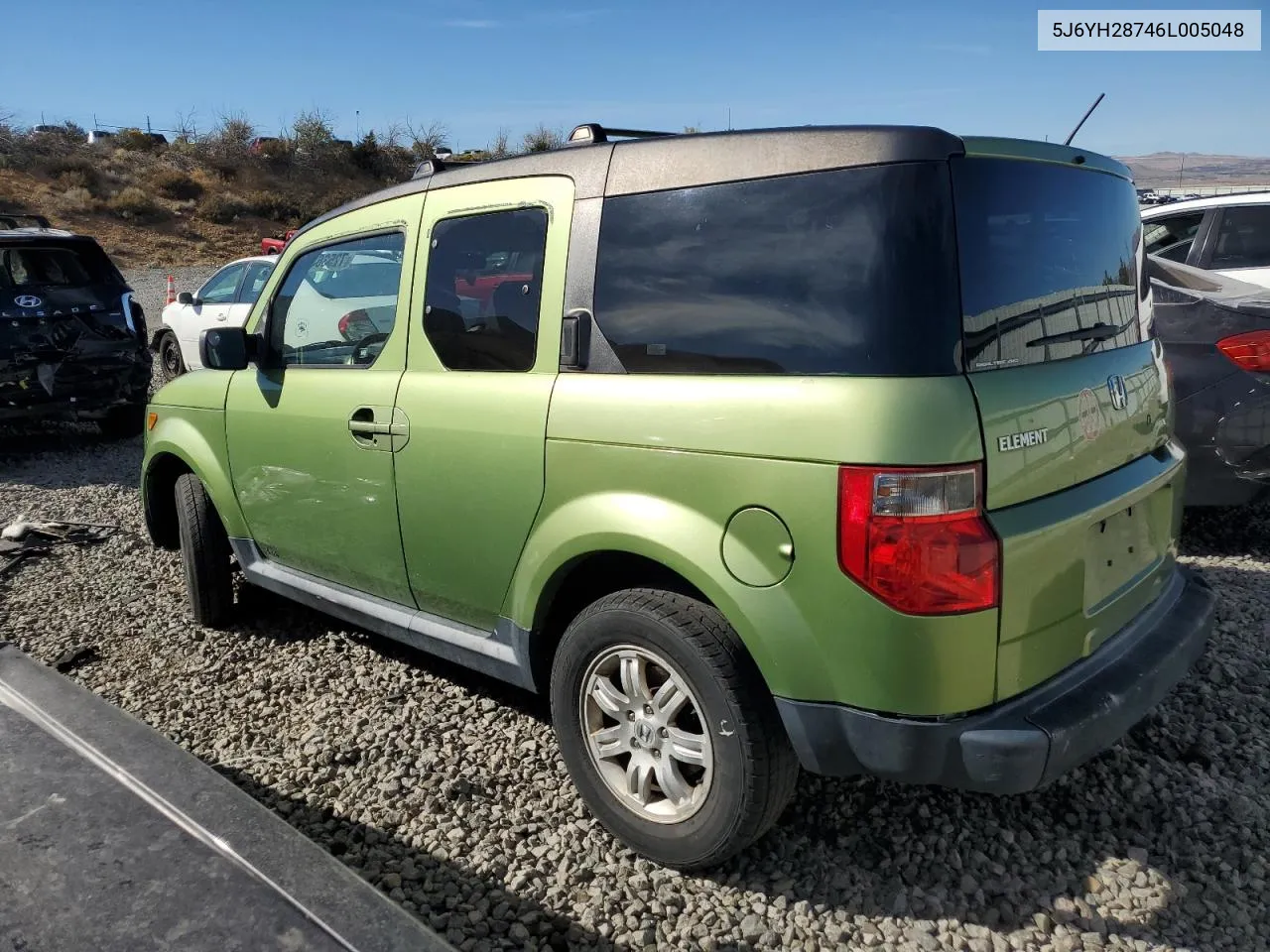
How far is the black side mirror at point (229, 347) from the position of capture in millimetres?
3941

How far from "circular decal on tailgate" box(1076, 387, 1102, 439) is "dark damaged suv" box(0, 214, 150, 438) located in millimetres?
8576

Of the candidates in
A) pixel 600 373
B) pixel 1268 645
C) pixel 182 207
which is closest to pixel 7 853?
pixel 600 373

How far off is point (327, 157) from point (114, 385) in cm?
3947

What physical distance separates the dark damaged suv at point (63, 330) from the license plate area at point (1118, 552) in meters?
8.65

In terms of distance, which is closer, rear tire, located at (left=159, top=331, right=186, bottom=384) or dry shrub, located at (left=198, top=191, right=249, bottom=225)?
rear tire, located at (left=159, top=331, right=186, bottom=384)

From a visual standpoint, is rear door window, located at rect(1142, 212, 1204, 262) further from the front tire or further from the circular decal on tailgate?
the front tire

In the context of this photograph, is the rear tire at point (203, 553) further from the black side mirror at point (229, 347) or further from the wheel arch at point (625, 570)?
the wheel arch at point (625, 570)

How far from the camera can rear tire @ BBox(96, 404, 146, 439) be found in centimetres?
956

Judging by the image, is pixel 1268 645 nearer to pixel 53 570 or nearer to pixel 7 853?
pixel 7 853

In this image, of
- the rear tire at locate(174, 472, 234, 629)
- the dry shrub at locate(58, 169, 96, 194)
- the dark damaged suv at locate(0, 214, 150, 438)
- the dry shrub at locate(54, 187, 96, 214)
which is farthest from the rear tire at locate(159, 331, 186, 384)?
the dry shrub at locate(58, 169, 96, 194)

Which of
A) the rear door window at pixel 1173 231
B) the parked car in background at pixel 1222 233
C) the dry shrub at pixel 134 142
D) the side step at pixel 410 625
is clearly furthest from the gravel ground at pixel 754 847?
the dry shrub at pixel 134 142

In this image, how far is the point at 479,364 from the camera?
3.12m

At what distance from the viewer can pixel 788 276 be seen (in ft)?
7.84

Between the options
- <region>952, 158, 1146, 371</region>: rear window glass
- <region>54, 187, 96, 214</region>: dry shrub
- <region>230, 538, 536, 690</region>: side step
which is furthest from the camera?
<region>54, 187, 96, 214</region>: dry shrub
